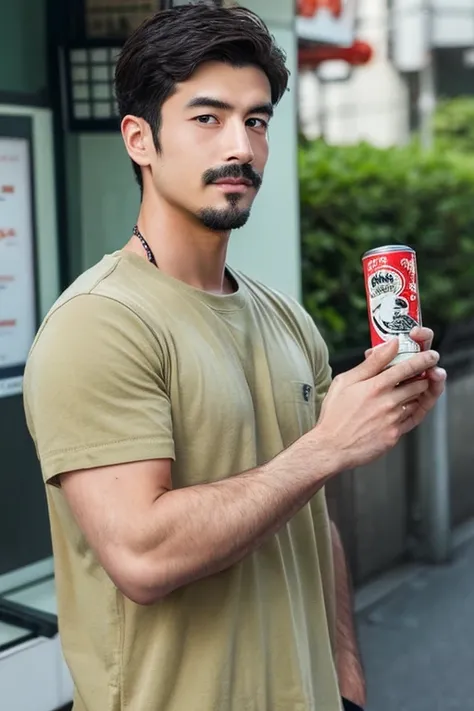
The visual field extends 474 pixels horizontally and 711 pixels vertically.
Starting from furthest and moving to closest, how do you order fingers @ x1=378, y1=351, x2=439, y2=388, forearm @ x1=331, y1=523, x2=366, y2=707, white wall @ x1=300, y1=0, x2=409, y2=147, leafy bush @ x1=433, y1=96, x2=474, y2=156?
1. white wall @ x1=300, y1=0, x2=409, y2=147
2. leafy bush @ x1=433, y1=96, x2=474, y2=156
3. forearm @ x1=331, y1=523, x2=366, y2=707
4. fingers @ x1=378, y1=351, x2=439, y2=388

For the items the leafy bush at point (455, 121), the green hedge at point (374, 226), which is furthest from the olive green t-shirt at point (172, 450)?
the leafy bush at point (455, 121)

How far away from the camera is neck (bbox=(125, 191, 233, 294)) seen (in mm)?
1968

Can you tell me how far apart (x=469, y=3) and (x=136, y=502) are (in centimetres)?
1882

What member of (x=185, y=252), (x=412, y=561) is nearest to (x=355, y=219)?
(x=412, y=561)

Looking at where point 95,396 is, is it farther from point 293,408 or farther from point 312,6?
point 312,6

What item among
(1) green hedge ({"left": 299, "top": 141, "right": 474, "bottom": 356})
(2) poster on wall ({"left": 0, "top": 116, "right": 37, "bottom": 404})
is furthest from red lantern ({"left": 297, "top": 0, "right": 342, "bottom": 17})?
(2) poster on wall ({"left": 0, "top": 116, "right": 37, "bottom": 404})

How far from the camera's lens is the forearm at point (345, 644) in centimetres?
227

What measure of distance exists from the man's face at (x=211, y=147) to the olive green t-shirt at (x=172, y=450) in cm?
14

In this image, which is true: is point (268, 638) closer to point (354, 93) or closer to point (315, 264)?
point (315, 264)

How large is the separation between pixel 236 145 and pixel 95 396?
512mm

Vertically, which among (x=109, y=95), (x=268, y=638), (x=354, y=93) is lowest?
(x=268, y=638)

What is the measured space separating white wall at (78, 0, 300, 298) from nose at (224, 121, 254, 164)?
1.88 m

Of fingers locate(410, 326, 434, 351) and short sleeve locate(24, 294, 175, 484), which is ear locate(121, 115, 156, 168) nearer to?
short sleeve locate(24, 294, 175, 484)

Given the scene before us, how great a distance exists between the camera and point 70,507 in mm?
1748
